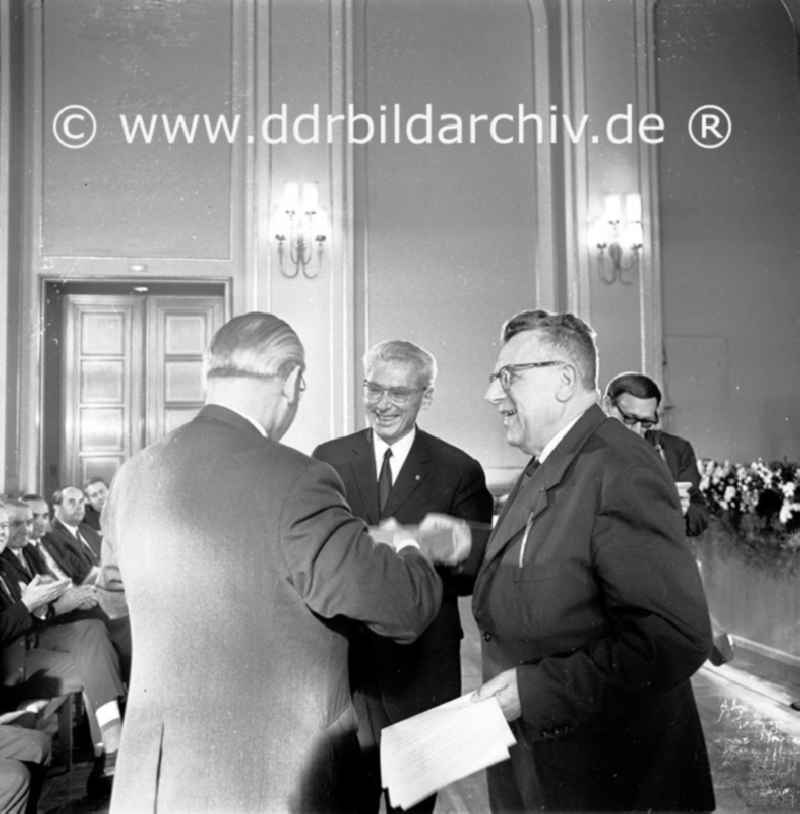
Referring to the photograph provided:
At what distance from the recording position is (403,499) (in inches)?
86.2

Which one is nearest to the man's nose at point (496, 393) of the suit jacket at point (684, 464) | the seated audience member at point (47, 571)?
the seated audience member at point (47, 571)

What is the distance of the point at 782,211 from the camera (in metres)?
6.05

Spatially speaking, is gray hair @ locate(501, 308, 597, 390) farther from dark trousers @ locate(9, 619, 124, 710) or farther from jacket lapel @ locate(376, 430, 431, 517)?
dark trousers @ locate(9, 619, 124, 710)

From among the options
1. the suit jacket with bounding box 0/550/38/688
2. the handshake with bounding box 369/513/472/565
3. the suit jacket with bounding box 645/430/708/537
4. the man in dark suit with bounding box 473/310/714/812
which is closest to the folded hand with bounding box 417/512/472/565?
the handshake with bounding box 369/513/472/565

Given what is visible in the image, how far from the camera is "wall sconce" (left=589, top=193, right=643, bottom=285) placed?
5660 mm

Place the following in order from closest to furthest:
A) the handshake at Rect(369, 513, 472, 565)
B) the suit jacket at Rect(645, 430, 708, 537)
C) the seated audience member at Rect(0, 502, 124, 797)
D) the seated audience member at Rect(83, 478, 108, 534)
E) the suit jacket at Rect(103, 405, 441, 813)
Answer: the suit jacket at Rect(103, 405, 441, 813)
the handshake at Rect(369, 513, 472, 565)
the seated audience member at Rect(0, 502, 124, 797)
the suit jacket at Rect(645, 430, 708, 537)
the seated audience member at Rect(83, 478, 108, 534)

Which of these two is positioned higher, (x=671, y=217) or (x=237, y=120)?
(x=237, y=120)

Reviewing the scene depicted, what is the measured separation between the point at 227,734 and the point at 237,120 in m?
5.05

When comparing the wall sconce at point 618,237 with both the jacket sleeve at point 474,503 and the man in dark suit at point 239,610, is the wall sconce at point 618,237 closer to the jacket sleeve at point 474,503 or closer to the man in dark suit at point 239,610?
the jacket sleeve at point 474,503

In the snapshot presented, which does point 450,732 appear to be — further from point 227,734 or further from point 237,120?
point 237,120

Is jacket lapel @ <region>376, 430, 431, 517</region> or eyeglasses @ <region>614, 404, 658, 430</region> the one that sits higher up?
eyeglasses @ <region>614, 404, 658, 430</region>

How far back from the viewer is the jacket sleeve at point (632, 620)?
1201 mm

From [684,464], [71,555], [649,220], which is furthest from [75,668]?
[649,220]

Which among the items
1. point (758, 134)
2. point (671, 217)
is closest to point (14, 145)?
point (671, 217)
